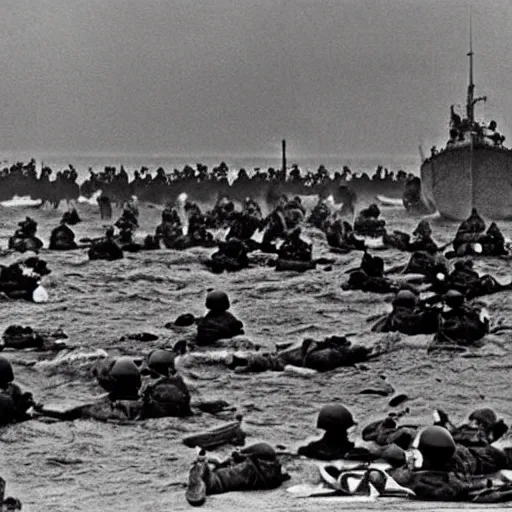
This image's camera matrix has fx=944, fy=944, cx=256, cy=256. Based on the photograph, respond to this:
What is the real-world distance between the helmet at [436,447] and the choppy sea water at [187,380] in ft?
3.16

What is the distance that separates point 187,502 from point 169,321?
32.0ft

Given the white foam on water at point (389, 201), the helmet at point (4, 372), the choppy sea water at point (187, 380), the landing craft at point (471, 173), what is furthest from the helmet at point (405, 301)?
the white foam on water at point (389, 201)

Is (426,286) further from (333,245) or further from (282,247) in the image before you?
(333,245)

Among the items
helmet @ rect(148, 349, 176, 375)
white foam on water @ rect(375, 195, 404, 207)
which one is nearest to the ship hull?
white foam on water @ rect(375, 195, 404, 207)

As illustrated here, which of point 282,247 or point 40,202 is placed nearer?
point 282,247

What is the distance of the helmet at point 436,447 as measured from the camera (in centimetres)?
863

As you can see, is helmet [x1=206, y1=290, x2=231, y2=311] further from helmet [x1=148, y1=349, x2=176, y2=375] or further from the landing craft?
the landing craft

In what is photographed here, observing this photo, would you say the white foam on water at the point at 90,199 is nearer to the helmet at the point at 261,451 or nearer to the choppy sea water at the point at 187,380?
the choppy sea water at the point at 187,380

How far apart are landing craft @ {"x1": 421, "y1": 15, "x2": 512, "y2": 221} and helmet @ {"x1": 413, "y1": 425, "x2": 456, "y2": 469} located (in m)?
31.0

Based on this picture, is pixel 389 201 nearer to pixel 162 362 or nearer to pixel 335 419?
pixel 162 362

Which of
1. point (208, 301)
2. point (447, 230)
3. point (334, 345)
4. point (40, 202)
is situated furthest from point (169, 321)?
point (40, 202)

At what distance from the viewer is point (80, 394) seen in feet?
41.4

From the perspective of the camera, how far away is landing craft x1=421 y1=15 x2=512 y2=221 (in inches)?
1528

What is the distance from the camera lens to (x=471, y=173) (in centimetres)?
3900
